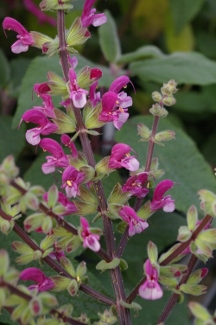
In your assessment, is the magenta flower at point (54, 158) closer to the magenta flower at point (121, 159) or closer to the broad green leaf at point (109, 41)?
the magenta flower at point (121, 159)

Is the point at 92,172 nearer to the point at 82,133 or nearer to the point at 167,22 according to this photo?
the point at 82,133

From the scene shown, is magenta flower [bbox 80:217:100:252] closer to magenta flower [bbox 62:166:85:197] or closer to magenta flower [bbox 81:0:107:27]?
magenta flower [bbox 62:166:85:197]

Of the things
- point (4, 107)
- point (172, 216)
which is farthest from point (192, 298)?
point (4, 107)

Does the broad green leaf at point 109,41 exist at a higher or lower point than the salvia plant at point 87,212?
lower

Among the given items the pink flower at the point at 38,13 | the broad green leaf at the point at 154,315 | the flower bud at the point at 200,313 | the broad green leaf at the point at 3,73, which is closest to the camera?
the flower bud at the point at 200,313

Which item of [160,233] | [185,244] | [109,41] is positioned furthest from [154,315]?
[109,41]

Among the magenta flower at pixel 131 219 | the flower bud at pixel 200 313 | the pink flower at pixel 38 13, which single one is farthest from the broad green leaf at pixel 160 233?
the pink flower at pixel 38 13

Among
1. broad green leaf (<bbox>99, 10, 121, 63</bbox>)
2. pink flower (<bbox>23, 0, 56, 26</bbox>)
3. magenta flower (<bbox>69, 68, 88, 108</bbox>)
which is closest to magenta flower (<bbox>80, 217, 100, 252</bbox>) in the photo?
magenta flower (<bbox>69, 68, 88, 108</bbox>)
